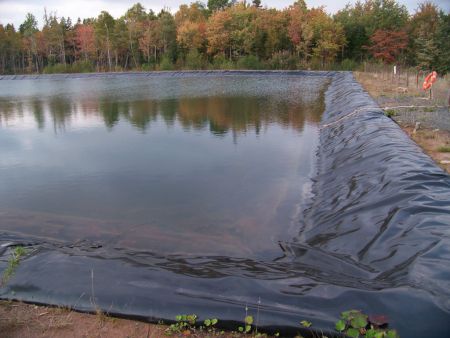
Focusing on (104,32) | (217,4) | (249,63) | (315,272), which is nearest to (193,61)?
(249,63)

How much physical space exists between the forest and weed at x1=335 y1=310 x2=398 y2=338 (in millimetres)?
27174

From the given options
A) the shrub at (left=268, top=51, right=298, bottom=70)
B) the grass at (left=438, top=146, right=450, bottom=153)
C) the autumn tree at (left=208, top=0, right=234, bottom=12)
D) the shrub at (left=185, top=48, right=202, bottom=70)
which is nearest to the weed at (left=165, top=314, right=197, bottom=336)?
the grass at (left=438, top=146, right=450, bottom=153)

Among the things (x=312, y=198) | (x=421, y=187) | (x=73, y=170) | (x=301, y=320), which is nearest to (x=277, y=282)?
(x=301, y=320)

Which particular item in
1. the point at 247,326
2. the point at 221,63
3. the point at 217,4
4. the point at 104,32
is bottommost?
the point at 247,326

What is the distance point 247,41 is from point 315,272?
34.9 metres

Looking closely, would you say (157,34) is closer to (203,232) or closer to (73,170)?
(73,170)

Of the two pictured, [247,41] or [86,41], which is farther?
[86,41]

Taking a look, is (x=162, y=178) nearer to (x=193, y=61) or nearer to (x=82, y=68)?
(x=193, y=61)

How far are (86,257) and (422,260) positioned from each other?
2.76m

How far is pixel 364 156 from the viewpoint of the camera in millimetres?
5520

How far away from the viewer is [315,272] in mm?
3139

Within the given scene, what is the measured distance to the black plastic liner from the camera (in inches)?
93.7

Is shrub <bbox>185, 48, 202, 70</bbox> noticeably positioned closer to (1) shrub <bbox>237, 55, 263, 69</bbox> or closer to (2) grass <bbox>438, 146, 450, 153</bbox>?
(1) shrub <bbox>237, 55, 263, 69</bbox>

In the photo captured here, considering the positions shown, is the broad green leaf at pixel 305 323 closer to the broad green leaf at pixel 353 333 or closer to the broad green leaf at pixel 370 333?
the broad green leaf at pixel 353 333
